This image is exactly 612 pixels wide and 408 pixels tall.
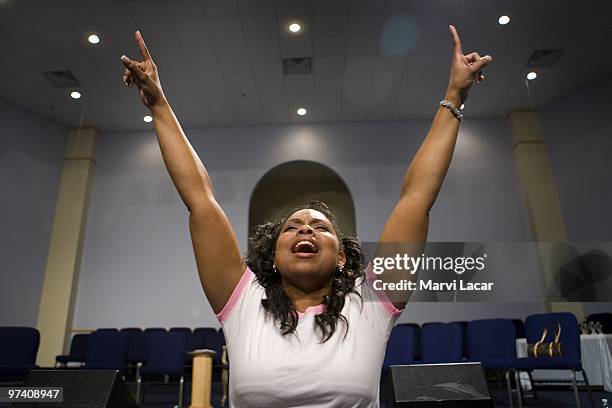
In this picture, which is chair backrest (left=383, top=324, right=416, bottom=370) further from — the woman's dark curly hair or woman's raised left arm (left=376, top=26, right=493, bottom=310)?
woman's raised left arm (left=376, top=26, right=493, bottom=310)

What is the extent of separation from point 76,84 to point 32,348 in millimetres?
4200

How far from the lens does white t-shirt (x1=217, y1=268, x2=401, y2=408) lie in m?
0.67

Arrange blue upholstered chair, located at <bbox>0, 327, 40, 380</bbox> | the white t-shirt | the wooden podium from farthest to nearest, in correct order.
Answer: blue upholstered chair, located at <bbox>0, 327, 40, 380</bbox>, the wooden podium, the white t-shirt

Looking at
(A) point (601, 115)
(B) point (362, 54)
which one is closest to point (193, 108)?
(B) point (362, 54)

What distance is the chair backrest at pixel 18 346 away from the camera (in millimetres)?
4672

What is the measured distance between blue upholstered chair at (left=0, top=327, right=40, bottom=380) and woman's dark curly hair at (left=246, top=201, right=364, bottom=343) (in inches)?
184

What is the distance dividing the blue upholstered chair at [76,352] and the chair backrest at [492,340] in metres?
4.87

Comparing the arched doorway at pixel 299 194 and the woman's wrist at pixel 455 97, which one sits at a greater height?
the arched doorway at pixel 299 194

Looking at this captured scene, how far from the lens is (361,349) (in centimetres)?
70

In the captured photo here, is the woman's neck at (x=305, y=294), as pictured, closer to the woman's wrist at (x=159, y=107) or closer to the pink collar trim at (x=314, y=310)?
the pink collar trim at (x=314, y=310)

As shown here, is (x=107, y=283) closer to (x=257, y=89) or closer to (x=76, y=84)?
(x=76, y=84)

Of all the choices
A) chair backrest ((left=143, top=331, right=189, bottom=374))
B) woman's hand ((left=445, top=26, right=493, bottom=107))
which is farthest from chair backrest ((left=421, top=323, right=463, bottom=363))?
woman's hand ((left=445, top=26, right=493, bottom=107))

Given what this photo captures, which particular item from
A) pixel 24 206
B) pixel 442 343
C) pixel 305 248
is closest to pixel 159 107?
pixel 305 248

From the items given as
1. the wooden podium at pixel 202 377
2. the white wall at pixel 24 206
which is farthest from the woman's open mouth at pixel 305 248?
the white wall at pixel 24 206
